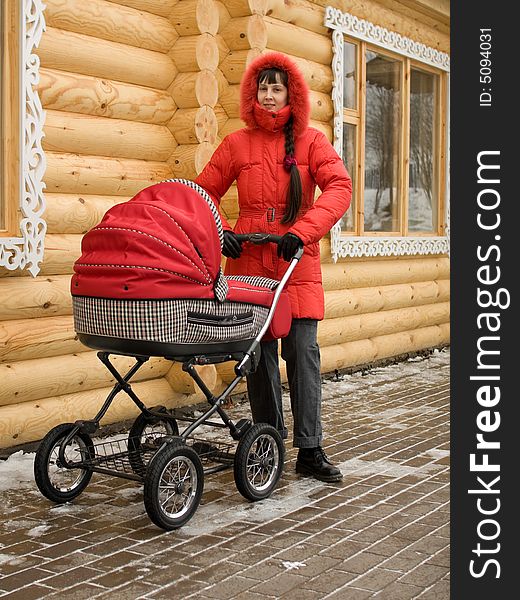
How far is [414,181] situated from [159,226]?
265 inches

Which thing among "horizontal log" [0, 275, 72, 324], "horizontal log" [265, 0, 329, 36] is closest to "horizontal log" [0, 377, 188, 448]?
"horizontal log" [0, 275, 72, 324]

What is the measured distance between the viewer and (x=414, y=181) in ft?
35.1

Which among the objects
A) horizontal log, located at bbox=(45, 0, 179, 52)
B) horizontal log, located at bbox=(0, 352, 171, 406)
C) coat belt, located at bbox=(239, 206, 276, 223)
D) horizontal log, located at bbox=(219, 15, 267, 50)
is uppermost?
horizontal log, located at bbox=(219, 15, 267, 50)

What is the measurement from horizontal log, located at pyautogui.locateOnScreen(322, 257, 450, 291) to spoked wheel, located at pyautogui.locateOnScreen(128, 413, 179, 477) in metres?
3.59

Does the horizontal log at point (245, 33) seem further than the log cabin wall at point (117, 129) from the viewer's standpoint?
Yes

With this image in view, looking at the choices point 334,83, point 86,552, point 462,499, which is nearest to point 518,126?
point 462,499

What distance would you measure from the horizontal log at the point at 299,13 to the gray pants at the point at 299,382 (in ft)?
10.7

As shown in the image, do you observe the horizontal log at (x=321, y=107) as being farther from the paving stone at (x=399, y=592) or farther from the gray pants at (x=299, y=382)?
the paving stone at (x=399, y=592)

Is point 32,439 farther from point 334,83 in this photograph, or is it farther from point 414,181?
point 414,181

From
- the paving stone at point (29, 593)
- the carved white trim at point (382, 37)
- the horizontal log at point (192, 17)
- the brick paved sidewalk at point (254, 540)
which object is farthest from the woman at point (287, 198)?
the carved white trim at point (382, 37)

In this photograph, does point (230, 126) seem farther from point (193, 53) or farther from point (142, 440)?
point (142, 440)

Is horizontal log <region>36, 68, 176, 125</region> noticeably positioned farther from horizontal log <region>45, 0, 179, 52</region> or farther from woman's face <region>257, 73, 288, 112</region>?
woman's face <region>257, 73, 288, 112</region>

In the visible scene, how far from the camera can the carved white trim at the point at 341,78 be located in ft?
28.6

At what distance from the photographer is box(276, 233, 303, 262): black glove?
4.91 metres
